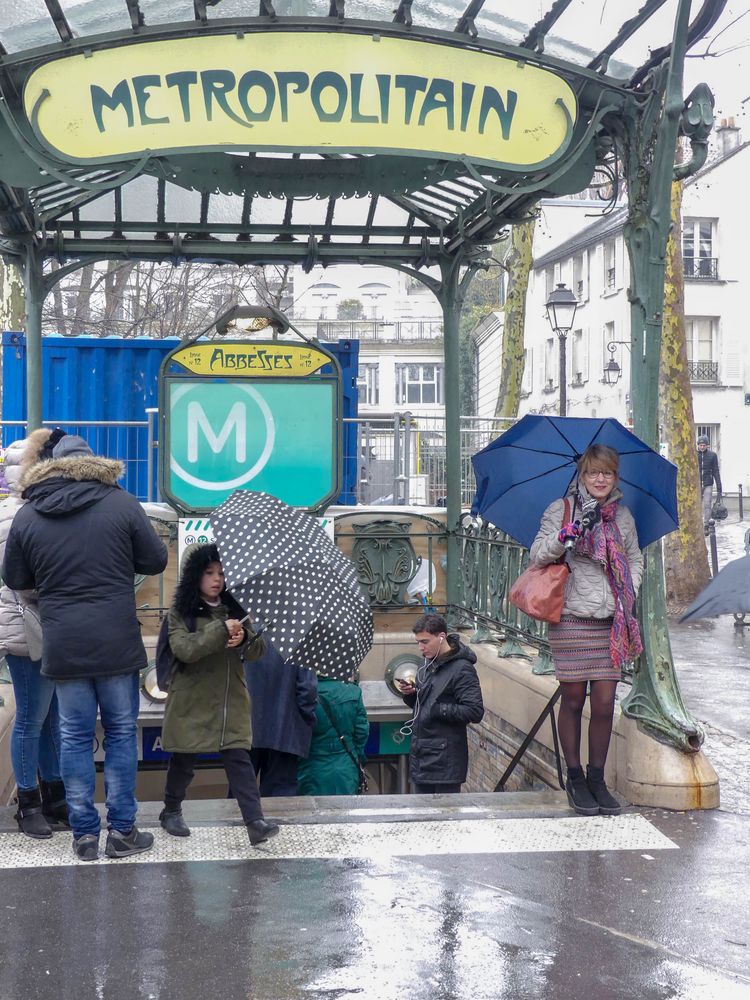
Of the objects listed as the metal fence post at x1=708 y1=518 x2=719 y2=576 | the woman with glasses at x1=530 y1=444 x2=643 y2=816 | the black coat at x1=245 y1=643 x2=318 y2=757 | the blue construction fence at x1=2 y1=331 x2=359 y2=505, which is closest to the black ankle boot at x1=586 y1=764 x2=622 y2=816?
the woman with glasses at x1=530 y1=444 x2=643 y2=816

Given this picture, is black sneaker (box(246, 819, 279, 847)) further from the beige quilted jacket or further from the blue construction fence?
the blue construction fence

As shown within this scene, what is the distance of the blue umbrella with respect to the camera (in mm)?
6062

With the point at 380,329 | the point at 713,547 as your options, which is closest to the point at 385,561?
the point at 713,547

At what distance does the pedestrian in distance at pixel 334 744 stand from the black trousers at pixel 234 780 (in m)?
1.66

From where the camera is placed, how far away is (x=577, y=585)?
19.0 ft

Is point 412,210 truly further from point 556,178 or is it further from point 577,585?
point 577,585

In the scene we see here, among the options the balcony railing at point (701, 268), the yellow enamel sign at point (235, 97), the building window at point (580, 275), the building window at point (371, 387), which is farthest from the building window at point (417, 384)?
the yellow enamel sign at point (235, 97)

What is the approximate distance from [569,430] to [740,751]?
2503 millimetres

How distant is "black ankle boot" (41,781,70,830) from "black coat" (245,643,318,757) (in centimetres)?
142

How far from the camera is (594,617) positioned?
5.75 metres

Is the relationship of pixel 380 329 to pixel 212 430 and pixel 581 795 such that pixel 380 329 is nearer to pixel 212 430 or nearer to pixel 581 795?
pixel 212 430

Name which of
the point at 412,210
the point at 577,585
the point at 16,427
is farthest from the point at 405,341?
the point at 577,585

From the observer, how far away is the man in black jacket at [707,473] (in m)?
18.5

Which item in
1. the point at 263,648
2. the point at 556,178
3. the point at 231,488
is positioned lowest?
the point at 263,648
